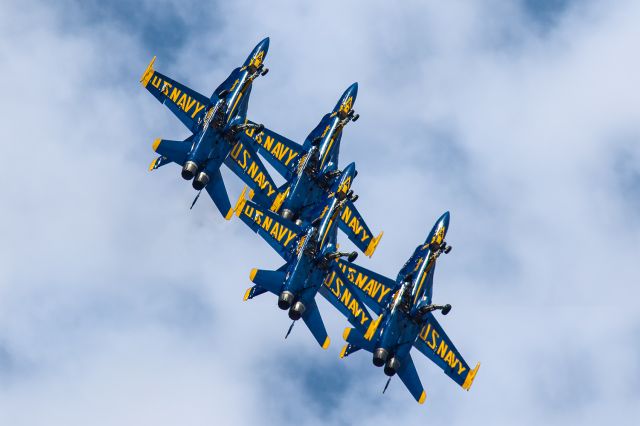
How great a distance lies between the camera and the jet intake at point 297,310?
5878 inches

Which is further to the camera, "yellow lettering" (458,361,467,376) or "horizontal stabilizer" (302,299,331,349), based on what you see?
"yellow lettering" (458,361,467,376)

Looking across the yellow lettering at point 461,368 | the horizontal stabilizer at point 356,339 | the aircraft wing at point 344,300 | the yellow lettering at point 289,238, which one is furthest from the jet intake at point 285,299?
the yellow lettering at point 461,368

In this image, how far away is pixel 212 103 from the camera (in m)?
162

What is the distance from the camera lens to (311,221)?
153625 millimetres

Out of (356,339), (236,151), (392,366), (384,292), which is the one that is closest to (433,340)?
(384,292)

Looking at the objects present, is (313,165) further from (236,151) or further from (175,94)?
(175,94)

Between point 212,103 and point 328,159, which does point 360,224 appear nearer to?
point 328,159

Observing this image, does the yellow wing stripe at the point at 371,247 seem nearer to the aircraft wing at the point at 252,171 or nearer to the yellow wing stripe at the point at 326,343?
the aircraft wing at the point at 252,171

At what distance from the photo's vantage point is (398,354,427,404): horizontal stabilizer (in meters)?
156

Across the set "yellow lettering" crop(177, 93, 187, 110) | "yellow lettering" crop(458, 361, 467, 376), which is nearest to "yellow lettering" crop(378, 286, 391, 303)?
"yellow lettering" crop(458, 361, 467, 376)

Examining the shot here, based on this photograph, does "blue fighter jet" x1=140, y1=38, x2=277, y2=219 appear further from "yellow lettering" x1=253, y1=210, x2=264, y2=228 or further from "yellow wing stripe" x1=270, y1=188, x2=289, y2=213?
"yellow lettering" x1=253, y1=210, x2=264, y2=228

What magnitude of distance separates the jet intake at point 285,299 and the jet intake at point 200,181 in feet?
49.3

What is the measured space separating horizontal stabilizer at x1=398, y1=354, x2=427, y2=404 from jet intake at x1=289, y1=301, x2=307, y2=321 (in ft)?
38.2

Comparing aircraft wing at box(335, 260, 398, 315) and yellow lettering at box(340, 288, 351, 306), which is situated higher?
aircraft wing at box(335, 260, 398, 315)
